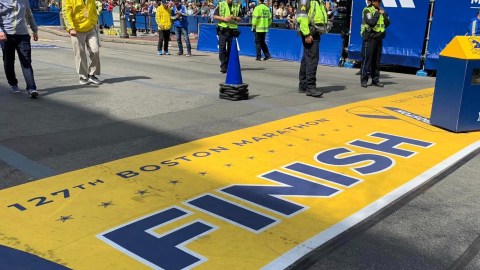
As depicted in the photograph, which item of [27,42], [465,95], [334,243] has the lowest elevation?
[334,243]

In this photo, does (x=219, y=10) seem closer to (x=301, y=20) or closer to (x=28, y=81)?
(x=301, y=20)

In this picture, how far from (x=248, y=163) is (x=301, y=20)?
13.3 feet

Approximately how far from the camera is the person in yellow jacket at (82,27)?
26.3 ft

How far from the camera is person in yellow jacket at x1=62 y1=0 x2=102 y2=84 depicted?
802 cm

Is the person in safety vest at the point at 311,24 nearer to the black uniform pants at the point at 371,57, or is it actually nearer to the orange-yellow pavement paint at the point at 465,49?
the black uniform pants at the point at 371,57

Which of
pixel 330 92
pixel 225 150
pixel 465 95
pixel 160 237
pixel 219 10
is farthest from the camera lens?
pixel 219 10

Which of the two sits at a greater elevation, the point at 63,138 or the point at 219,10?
the point at 219,10

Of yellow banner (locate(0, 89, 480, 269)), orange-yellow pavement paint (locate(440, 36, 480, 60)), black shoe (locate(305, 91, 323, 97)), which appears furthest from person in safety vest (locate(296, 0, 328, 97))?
yellow banner (locate(0, 89, 480, 269))

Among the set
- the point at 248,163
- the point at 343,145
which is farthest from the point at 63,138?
the point at 343,145

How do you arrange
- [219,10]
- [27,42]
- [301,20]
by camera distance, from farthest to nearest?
[219,10] < [301,20] < [27,42]

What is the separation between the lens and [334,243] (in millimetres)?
3100

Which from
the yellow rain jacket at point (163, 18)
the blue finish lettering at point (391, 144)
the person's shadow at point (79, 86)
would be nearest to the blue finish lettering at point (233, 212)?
the blue finish lettering at point (391, 144)

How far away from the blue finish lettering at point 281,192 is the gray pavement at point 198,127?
56cm

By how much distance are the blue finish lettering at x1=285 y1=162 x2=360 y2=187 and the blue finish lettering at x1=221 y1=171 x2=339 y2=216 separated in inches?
7.5
